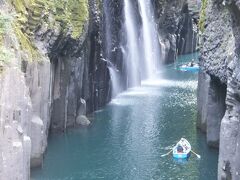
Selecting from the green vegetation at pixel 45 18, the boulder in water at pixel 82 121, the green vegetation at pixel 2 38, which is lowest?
the boulder in water at pixel 82 121

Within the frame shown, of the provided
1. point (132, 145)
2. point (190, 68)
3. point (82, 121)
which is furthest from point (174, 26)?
point (132, 145)

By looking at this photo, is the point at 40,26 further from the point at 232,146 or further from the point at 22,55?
the point at 232,146

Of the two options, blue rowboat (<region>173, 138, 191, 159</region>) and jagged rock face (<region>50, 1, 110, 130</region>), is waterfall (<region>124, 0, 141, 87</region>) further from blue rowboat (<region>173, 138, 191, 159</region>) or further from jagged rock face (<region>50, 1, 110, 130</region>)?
blue rowboat (<region>173, 138, 191, 159</region>)

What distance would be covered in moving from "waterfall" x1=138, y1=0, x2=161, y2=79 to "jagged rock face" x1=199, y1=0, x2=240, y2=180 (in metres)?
28.8

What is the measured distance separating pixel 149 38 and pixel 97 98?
81.3 feet

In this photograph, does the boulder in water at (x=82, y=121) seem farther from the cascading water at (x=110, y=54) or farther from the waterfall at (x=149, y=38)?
the waterfall at (x=149, y=38)

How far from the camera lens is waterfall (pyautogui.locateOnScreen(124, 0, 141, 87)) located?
5816cm

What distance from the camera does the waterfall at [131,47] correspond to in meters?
58.2

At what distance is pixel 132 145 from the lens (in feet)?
114

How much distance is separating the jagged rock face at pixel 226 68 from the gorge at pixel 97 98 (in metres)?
0.05

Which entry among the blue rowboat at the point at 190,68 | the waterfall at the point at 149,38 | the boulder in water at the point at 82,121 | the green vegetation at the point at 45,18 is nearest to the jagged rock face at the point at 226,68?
the boulder in water at the point at 82,121

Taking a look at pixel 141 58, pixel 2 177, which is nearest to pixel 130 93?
pixel 141 58

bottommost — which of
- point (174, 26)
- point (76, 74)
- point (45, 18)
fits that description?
point (76, 74)

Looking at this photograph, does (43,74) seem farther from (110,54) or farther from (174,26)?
(174,26)
